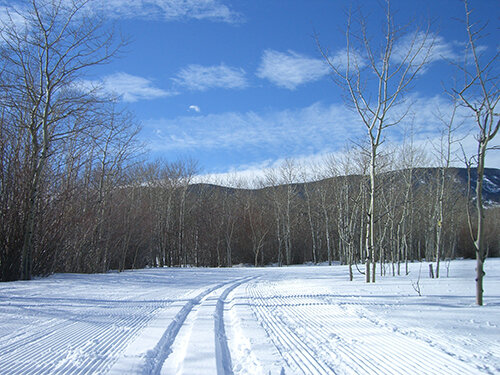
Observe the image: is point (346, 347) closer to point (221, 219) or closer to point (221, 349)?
point (221, 349)

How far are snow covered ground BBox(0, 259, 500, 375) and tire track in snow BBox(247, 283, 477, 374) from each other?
0.04 feet

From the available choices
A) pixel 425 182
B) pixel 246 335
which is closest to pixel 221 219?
pixel 425 182

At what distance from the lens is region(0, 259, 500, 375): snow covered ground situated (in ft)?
12.1

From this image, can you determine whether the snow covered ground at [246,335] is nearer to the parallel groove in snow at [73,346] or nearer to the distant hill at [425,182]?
the parallel groove in snow at [73,346]

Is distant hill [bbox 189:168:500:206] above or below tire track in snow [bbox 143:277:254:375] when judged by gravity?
above

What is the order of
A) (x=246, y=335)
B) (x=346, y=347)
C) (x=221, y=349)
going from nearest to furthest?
(x=221, y=349) → (x=346, y=347) → (x=246, y=335)

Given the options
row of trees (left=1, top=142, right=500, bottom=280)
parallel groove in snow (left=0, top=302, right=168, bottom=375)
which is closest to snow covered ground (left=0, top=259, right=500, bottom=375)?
parallel groove in snow (left=0, top=302, right=168, bottom=375)

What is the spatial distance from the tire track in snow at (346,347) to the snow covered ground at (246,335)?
0.5 inches

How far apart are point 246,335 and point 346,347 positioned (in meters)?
1.39

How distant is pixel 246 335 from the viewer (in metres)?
4.95

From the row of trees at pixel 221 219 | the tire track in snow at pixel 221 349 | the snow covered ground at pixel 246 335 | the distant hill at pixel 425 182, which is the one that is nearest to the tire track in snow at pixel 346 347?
the snow covered ground at pixel 246 335

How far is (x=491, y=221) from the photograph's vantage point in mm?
66562

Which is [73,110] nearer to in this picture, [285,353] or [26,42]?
[26,42]

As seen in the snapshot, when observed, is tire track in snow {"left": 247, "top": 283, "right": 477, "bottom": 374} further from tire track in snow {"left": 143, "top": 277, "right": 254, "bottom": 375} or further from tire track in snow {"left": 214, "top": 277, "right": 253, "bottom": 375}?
tire track in snow {"left": 143, "top": 277, "right": 254, "bottom": 375}
